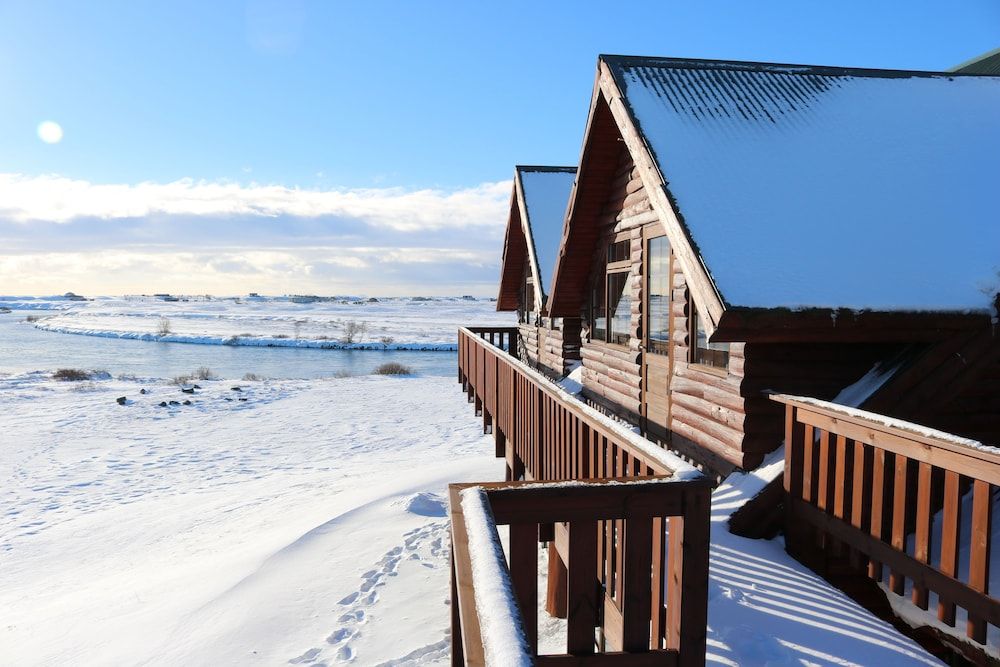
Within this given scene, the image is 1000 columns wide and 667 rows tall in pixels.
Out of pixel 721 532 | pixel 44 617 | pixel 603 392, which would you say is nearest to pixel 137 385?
pixel 44 617

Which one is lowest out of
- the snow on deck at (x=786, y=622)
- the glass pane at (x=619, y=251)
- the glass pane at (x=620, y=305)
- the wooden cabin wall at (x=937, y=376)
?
the snow on deck at (x=786, y=622)

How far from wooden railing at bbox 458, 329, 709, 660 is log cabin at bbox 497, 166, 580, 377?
402 centimetres

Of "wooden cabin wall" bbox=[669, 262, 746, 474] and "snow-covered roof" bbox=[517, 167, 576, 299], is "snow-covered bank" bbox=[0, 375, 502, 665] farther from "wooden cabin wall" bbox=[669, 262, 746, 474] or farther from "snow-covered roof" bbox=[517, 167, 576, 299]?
"snow-covered roof" bbox=[517, 167, 576, 299]

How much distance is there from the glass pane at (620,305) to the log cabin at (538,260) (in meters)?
1.67

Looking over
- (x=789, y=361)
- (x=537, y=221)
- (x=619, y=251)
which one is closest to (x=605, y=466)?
(x=789, y=361)

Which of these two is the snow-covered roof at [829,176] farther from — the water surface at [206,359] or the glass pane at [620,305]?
the water surface at [206,359]

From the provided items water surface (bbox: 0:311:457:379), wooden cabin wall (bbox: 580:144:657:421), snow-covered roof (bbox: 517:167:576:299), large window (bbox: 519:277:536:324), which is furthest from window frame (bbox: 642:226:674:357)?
water surface (bbox: 0:311:457:379)

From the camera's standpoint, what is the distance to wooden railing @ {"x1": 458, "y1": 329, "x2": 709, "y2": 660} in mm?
3037

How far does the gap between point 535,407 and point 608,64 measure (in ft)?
13.0

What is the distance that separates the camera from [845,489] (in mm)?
4211

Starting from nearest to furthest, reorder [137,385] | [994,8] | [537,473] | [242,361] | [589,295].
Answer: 1. [537,473]
2. [589,295]
3. [994,8]
4. [137,385]
5. [242,361]

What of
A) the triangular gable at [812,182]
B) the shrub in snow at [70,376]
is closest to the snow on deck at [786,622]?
the triangular gable at [812,182]

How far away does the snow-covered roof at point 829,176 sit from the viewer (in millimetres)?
5129

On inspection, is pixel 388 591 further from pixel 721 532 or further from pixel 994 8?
pixel 994 8
